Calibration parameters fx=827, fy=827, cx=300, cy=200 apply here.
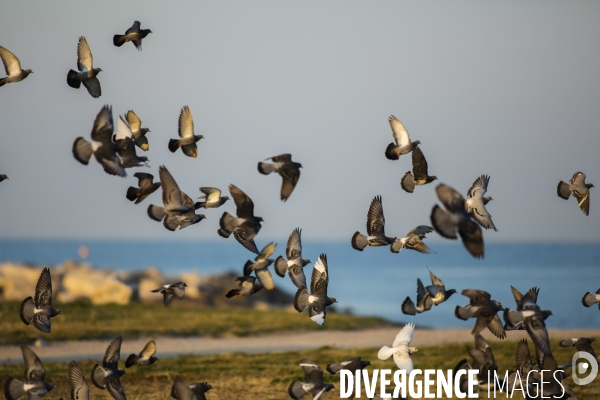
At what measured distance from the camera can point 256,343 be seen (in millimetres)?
17625

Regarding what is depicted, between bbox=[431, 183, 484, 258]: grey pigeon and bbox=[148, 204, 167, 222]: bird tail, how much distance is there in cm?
335

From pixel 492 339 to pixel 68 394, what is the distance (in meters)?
8.79

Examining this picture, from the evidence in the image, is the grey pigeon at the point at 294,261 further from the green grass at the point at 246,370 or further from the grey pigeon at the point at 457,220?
the grey pigeon at the point at 457,220

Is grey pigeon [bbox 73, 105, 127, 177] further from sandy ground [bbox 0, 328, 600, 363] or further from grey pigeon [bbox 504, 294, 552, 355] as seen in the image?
sandy ground [bbox 0, 328, 600, 363]

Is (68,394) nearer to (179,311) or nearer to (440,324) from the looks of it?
(179,311)

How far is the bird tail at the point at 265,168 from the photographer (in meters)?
10.4

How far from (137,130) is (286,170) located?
7.20 feet

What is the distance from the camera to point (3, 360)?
14.5 metres

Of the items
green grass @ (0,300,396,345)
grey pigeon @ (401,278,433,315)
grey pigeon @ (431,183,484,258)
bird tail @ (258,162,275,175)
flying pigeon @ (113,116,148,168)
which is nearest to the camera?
grey pigeon @ (431,183,484,258)

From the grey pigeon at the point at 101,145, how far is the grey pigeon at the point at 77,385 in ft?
7.81

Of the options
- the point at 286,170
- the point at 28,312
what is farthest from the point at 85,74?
the point at 28,312

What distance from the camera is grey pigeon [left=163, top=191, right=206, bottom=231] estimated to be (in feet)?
33.4

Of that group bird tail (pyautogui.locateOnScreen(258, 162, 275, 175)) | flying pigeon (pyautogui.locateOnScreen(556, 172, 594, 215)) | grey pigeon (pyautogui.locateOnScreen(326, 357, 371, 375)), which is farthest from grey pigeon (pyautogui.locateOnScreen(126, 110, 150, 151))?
flying pigeon (pyautogui.locateOnScreen(556, 172, 594, 215))

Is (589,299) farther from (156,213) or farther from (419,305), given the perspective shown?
(156,213)
